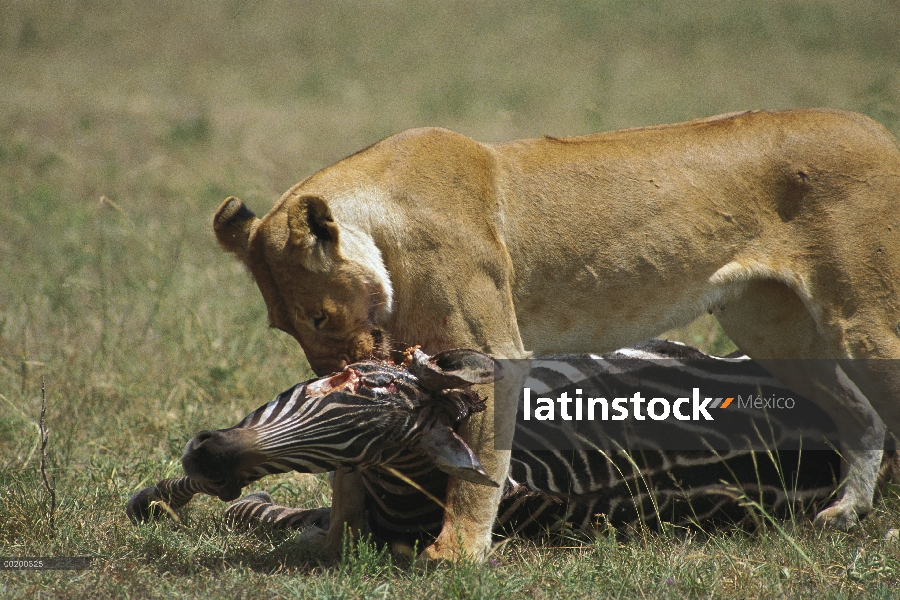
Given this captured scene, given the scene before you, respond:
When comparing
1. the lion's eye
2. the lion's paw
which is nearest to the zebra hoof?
the lion's eye

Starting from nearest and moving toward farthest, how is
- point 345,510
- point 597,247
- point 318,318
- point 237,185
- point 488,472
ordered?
point 318,318 < point 488,472 < point 345,510 < point 597,247 < point 237,185

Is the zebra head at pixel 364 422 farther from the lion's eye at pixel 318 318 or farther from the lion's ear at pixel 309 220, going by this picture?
the lion's ear at pixel 309 220

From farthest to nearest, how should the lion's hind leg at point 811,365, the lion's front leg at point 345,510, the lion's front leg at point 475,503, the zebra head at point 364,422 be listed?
the lion's hind leg at point 811,365 → the lion's front leg at point 345,510 → the lion's front leg at point 475,503 → the zebra head at point 364,422

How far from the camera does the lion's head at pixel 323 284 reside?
3121 millimetres

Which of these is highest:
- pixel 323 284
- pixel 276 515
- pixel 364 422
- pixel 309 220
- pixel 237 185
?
pixel 237 185

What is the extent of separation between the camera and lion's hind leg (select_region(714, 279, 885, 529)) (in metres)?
3.92

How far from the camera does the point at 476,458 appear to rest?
9.88 feet

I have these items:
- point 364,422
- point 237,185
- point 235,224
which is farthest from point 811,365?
point 237,185

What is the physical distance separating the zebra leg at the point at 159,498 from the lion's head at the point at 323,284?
2.76ft

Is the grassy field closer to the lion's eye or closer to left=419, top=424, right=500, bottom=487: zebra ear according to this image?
left=419, top=424, right=500, bottom=487: zebra ear

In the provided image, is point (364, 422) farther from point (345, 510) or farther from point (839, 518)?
point (839, 518)

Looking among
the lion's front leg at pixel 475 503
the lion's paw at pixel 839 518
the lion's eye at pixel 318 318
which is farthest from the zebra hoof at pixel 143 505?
the lion's paw at pixel 839 518

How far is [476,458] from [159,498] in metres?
1.42

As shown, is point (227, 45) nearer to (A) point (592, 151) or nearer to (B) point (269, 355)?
(B) point (269, 355)
